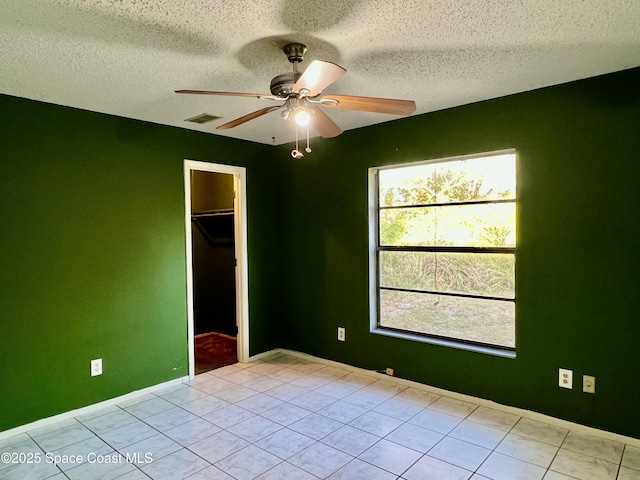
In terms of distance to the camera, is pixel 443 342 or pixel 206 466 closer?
pixel 206 466

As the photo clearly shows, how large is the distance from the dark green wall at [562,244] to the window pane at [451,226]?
168 millimetres

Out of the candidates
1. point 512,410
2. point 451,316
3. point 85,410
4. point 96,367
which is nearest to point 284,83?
point 451,316

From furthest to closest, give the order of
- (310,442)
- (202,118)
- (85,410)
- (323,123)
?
1. (202,118)
2. (85,410)
3. (310,442)
4. (323,123)

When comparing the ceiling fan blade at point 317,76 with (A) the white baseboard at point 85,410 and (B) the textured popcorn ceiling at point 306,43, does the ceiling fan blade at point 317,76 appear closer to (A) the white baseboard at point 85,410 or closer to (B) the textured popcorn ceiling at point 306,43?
(B) the textured popcorn ceiling at point 306,43

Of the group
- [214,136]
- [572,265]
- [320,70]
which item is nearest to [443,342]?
[572,265]

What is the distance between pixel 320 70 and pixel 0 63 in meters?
1.96

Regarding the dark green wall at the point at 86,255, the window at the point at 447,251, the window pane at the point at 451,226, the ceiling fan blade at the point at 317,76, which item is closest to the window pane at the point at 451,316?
the window at the point at 447,251

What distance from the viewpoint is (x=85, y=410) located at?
10.4 ft

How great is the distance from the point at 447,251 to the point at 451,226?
0.22m

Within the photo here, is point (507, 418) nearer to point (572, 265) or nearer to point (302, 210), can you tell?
point (572, 265)

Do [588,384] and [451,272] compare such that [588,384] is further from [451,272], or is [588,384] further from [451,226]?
[451,226]

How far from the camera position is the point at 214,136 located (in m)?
4.10

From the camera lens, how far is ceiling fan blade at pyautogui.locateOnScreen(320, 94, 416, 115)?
6.98 ft

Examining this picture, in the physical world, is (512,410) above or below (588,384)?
below
